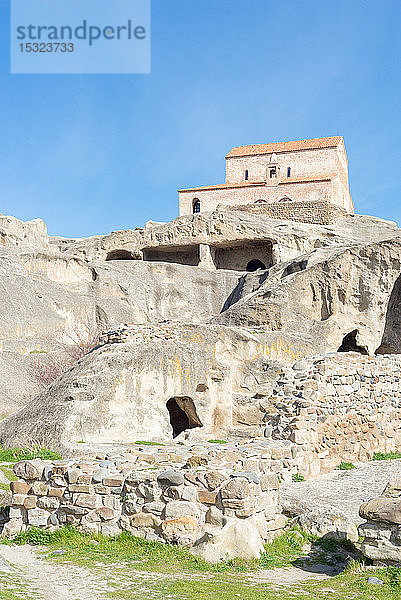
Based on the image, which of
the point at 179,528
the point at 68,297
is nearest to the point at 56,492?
the point at 179,528

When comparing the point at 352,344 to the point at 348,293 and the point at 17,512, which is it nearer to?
the point at 348,293

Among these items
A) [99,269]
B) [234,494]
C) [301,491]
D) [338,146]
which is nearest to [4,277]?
[99,269]

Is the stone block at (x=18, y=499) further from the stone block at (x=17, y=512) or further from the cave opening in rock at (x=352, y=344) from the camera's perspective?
the cave opening in rock at (x=352, y=344)

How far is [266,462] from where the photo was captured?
718cm

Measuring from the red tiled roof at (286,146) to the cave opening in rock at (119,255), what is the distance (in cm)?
1549

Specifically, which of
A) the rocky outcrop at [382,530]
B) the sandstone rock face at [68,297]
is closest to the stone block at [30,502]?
the rocky outcrop at [382,530]

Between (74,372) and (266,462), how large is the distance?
6614mm

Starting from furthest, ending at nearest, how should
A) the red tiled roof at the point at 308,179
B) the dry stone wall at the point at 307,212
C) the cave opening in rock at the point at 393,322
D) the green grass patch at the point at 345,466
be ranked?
the red tiled roof at the point at 308,179, the dry stone wall at the point at 307,212, the cave opening in rock at the point at 393,322, the green grass patch at the point at 345,466

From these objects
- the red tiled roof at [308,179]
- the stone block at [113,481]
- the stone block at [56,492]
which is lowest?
the stone block at [56,492]

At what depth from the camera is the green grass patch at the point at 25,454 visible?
34.8 feet

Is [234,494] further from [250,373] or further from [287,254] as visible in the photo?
[287,254]

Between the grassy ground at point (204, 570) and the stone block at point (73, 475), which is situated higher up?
the stone block at point (73, 475)

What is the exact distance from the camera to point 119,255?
3294cm

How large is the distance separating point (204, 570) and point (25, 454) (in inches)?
267
